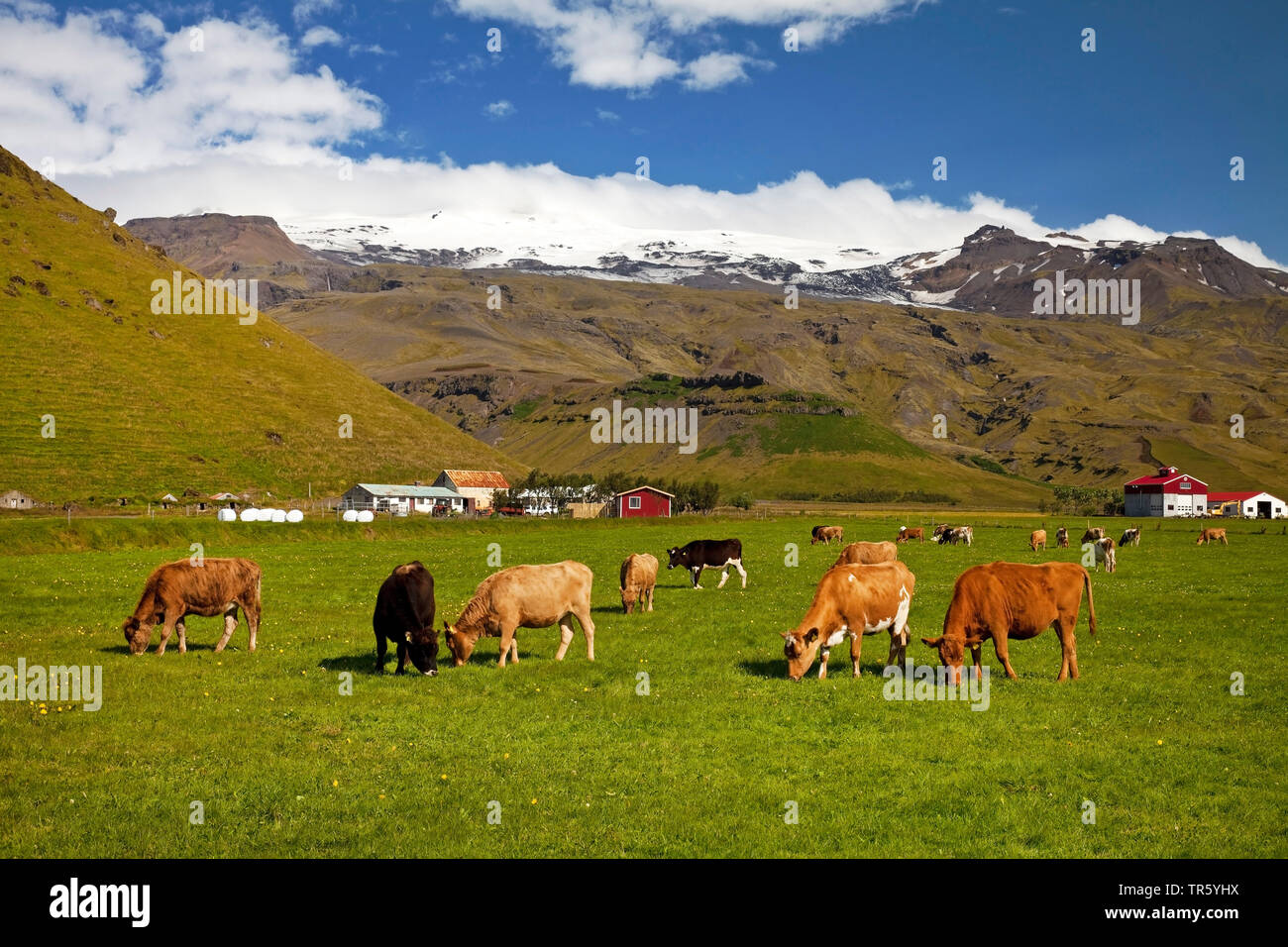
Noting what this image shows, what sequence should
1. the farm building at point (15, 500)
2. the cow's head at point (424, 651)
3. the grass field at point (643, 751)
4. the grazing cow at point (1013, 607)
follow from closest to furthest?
the grass field at point (643, 751), the grazing cow at point (1013, 607), the cow's head at point (424, 651), the farm building at point (15, 500)

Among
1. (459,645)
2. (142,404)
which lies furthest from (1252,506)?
(142,404)

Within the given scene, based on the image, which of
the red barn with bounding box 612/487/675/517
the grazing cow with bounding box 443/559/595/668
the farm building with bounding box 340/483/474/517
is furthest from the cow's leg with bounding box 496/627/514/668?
the red barn with bounding box 612/487/675/517

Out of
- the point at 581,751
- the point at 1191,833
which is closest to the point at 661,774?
the point at 581,751

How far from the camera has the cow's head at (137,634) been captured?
23641 millimetres

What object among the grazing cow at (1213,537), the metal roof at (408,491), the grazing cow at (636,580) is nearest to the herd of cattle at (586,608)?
the grazing cow at (636,580)

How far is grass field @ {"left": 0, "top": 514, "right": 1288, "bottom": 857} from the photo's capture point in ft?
37.4

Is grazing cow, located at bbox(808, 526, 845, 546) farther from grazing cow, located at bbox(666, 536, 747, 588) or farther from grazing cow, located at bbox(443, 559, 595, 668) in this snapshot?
grazing cow, located at bbox(443, 559, 595, 668)

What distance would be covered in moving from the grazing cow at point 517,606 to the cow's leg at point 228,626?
6.12 meters

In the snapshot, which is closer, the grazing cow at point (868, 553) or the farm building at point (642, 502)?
the grazing cow at point (868, 553)

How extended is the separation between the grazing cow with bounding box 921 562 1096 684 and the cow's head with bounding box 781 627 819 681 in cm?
270

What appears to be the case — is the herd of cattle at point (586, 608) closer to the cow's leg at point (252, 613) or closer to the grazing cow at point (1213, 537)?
the cow's leg at point (252, 613)

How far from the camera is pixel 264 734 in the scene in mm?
15898

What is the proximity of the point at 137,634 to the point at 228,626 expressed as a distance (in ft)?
7.08
